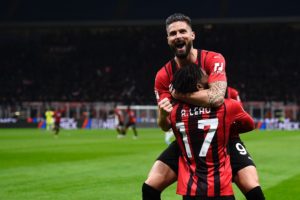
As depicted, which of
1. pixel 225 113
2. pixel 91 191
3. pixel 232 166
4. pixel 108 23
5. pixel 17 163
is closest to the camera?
pixel 225 113

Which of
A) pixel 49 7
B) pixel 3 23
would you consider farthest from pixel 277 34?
pixel 3 23

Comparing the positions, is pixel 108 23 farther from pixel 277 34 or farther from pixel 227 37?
pixel 277 34

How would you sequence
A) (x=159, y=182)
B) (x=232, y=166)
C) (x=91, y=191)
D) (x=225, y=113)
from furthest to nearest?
(x=91, y=191) < (x=159, y=182) < (x=232, y=166) < (x=225, y=113)

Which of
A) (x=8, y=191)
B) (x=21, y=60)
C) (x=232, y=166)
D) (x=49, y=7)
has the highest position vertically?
(x=49, y=7)

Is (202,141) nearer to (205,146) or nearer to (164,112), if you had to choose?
(205,146)

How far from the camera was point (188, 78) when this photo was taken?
545cm

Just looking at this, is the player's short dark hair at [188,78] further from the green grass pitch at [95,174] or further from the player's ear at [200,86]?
the green grass pitch at [95,174]

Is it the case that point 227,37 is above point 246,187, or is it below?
above

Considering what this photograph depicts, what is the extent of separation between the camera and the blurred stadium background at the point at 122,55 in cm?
5225

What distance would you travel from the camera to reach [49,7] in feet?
182

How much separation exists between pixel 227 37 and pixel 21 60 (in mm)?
18986

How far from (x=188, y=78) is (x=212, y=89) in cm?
32

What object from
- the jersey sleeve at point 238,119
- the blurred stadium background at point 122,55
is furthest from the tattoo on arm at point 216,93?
the blurred stadium background at point 122,55

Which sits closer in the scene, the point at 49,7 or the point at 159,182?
the point at 159,182
